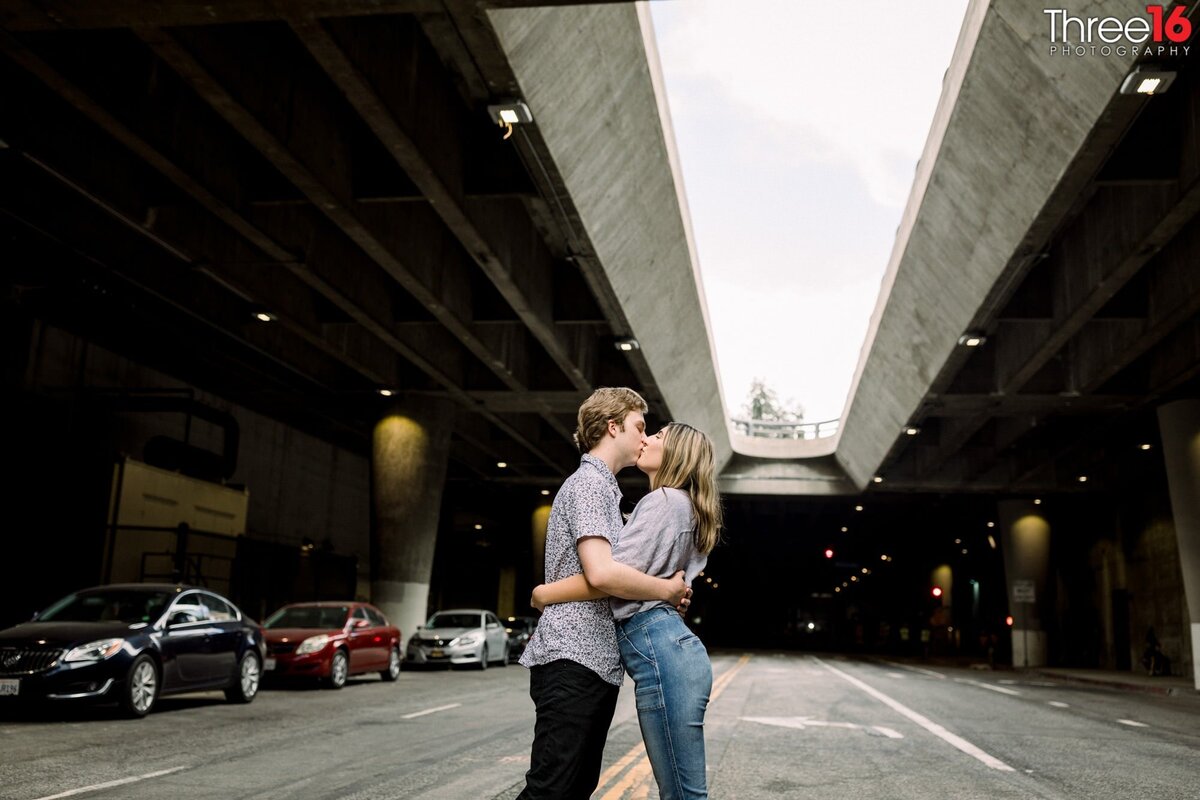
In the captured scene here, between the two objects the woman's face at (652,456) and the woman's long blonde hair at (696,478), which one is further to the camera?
the woman's face at (652,456)

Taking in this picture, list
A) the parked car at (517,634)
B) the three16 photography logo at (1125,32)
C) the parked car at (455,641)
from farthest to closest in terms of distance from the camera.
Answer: the parked car at (517,634), the parked car at (455,641), the three16 photography logo at (1125,32)

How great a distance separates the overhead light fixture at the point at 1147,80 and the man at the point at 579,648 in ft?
35.2

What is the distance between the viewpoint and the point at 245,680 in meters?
15.7

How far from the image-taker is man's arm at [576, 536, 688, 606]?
3.49 m

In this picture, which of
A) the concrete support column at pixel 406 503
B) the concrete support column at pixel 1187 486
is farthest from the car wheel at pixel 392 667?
the concrete support column at pixel 1187 486

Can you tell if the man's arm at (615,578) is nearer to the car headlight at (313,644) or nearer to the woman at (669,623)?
the woman at (669,623)

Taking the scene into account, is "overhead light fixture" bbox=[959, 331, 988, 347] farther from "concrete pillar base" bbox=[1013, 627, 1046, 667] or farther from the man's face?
"concrete pillar base" bbox=[1013, 627, 1046, 667]

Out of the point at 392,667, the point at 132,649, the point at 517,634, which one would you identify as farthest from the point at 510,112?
the point at 517,634

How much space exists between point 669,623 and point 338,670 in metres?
17.5

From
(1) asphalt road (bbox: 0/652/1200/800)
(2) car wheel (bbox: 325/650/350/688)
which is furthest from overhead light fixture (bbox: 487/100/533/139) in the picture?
(2) car wheel (bbox: 325/650/350/688)

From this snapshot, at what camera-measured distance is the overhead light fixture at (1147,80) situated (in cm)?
1192

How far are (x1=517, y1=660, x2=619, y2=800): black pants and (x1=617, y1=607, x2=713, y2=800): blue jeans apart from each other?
0.44 feet

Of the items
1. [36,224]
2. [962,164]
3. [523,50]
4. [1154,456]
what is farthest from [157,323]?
[1154,456]

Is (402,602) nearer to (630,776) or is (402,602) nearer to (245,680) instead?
(245,680)
